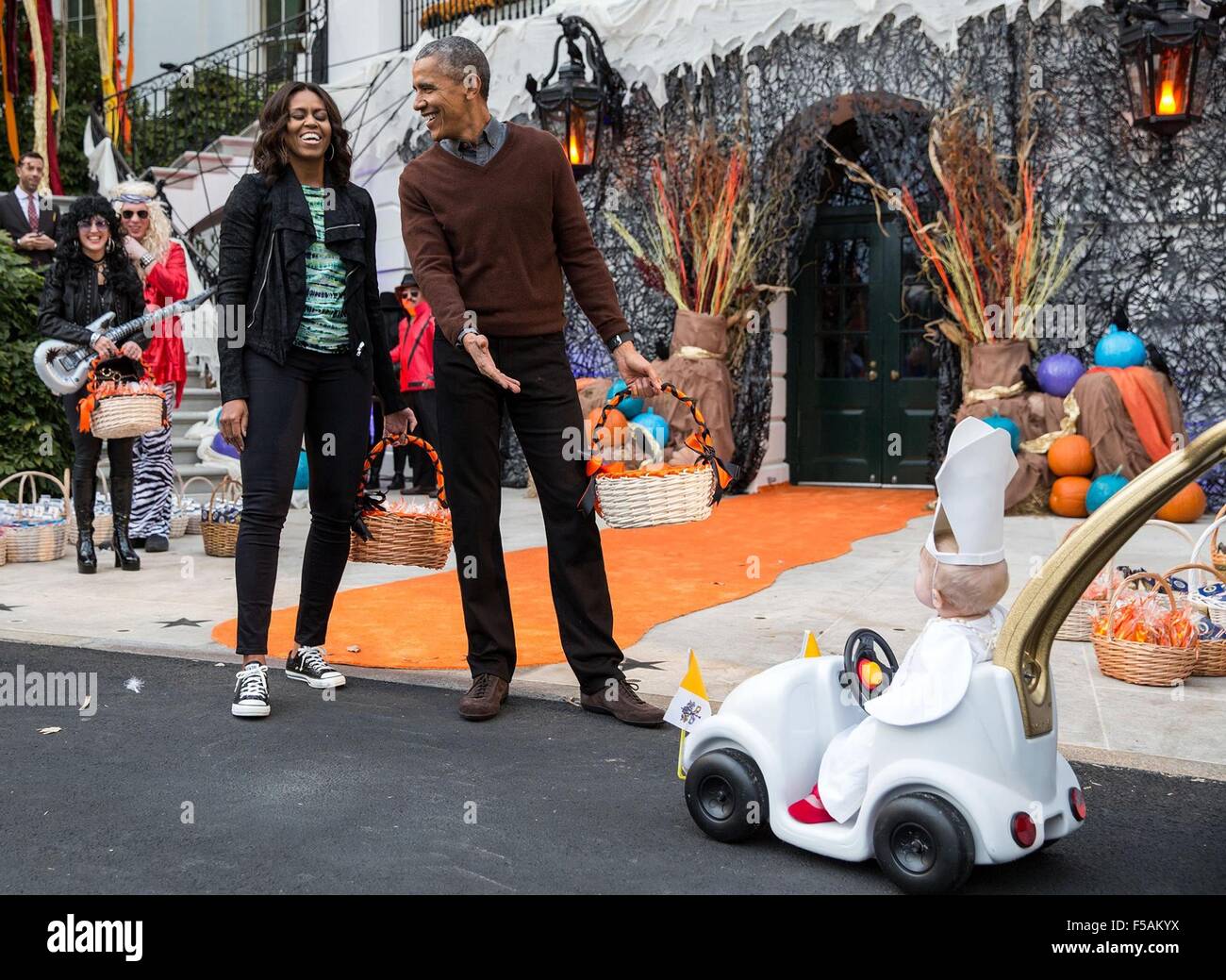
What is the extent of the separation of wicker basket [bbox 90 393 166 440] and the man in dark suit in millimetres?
3167

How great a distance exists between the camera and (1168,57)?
7.71m

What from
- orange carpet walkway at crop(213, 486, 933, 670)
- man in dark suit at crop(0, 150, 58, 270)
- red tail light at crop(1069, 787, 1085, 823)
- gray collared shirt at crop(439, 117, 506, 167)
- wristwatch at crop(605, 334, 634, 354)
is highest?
man in dark suit at crop(0, 150, 58, 270)

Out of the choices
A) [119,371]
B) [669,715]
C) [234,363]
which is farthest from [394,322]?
[669,715]

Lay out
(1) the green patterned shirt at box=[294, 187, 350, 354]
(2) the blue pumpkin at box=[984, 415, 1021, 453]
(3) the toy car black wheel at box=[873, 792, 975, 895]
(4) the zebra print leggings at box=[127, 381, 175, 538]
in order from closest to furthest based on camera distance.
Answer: (3) the toy car black wheel at box=[873, 792, 975, 895] → (1) the green patterned shirt at box=[294, 187, 350, 354] → (4) the zebra print leggings at box=[127, 381, 175, 538] → (2) the blue pumpkin at box=[984, 415, 1021, 453]

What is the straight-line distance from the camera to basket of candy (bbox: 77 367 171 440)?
5.52m

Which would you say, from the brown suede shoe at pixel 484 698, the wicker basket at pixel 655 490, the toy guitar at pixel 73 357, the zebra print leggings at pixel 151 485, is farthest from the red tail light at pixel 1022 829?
the zebra print leggings at pixel 151 485

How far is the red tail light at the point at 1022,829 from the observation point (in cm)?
211

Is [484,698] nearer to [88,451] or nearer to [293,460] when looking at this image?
[293,460]

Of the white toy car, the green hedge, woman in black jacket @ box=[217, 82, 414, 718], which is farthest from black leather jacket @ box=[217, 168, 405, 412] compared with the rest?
A: the green hedge

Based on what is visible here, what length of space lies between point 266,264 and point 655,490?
4.06ft

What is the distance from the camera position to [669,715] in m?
2.65

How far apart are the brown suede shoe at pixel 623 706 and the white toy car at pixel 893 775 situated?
74 cm

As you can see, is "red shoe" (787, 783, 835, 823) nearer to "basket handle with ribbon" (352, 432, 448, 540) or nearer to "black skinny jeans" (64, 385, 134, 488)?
"basket handle with ribbon" (352, 432, 448, 540)

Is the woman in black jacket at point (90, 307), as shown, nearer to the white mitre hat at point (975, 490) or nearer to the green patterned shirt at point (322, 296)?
the green patterned shirt at point (322, 296)
